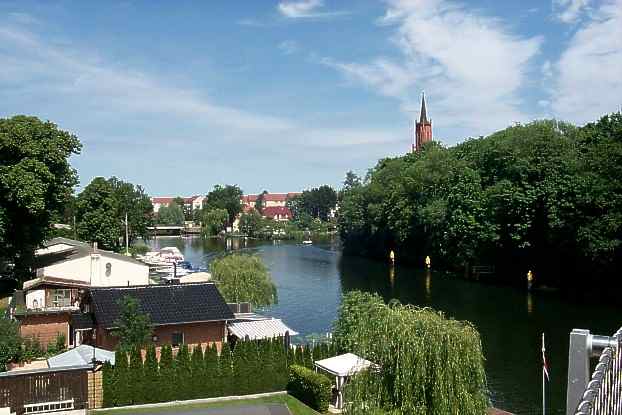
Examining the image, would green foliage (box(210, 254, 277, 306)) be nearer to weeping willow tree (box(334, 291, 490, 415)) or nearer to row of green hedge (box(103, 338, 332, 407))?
row of green hedge (box(103, 338, 332, 407))

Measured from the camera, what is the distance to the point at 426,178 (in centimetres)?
7469

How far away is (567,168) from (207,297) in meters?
33.9

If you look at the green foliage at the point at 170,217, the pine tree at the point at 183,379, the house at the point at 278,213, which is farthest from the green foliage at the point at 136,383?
the house at the point at 278,213

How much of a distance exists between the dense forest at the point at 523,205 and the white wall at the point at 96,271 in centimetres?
3122

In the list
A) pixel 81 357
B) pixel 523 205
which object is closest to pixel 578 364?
pixel 81 357

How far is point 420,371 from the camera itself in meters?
16.9

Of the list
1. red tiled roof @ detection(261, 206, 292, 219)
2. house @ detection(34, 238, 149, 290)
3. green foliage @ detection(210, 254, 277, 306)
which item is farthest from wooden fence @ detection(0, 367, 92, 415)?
red tiled roof @ detection(261, 206, 292, 219)

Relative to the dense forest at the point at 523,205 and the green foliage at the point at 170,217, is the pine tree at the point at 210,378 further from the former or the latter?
the green foliage at the point at 170,217

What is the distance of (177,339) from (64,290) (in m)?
9.20

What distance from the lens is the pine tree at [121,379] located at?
72.5 feet

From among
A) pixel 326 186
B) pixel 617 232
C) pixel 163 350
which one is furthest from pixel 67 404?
pixel 326 186

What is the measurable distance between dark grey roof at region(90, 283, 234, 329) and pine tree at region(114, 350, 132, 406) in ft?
12.5

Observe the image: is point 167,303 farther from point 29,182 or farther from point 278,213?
point 278,213

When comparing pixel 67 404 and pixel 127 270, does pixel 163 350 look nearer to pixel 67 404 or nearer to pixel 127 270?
pixel 67 404
